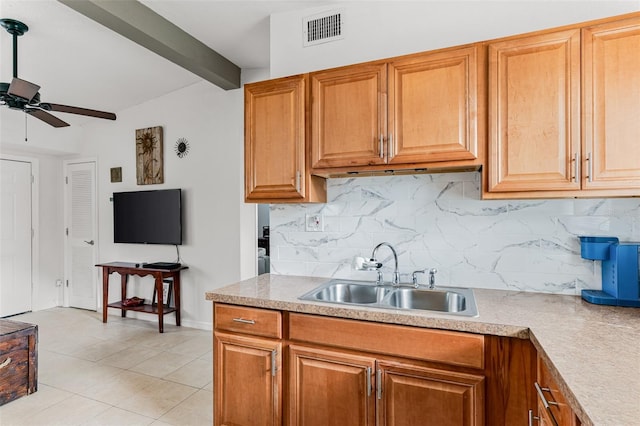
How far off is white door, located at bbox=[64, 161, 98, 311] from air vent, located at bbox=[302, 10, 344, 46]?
13.6 ft

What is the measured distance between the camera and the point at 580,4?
1890 millimetres

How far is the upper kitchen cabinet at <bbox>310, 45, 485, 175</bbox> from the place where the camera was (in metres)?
1.78

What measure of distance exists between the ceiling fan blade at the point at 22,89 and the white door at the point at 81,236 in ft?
8.81

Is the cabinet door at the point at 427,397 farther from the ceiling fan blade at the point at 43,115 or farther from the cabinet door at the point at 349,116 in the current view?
the ceiling fan blade at the point at 43,115

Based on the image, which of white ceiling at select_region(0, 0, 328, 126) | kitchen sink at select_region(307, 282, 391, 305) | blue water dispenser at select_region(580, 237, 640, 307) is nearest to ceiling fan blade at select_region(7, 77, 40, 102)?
white ceiling at select_region(0, 0, 328, 126)

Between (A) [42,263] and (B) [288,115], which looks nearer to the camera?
(B) [288,115]

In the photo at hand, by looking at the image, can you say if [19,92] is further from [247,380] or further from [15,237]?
[15,237]

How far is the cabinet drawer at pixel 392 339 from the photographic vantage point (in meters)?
1.44

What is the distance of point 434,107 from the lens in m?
1.84

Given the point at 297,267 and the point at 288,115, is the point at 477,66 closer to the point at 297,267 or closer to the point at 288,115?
the point at 288,115

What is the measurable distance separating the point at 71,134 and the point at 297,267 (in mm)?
4554

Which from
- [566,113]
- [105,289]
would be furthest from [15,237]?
[566,113]

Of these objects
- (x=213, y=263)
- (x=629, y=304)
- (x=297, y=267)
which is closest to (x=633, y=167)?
(x=629, y=304)

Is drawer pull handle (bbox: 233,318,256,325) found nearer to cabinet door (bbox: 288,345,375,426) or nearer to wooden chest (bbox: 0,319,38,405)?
cabinet door (bbox: 288,345,375,426)
